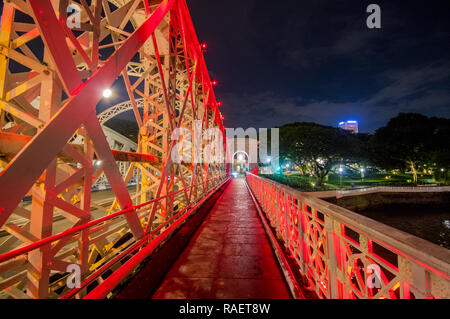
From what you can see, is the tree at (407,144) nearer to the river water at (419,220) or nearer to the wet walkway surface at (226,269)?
the river water at (419,220)

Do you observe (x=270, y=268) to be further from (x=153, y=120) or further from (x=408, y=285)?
(x=153, y=120)

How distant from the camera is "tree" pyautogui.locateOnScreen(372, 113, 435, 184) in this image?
26.8 m

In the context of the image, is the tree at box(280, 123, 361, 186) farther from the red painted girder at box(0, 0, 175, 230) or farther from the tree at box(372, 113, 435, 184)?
the red painted girder at box(0, 0, 175, 230)

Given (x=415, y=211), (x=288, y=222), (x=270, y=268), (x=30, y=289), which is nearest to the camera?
(x=30, y=289)

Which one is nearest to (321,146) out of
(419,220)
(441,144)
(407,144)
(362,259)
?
(419,220)

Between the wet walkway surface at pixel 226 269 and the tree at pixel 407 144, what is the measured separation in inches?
1254

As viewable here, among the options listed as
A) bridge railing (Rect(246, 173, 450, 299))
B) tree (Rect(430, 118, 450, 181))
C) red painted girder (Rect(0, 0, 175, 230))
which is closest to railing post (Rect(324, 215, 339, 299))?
→ bridge railing (Rect(246, 173, 450, 299))

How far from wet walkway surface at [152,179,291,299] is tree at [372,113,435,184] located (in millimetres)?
31863

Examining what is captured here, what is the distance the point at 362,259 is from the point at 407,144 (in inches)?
1512

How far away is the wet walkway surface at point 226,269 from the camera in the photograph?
7.73 feet
